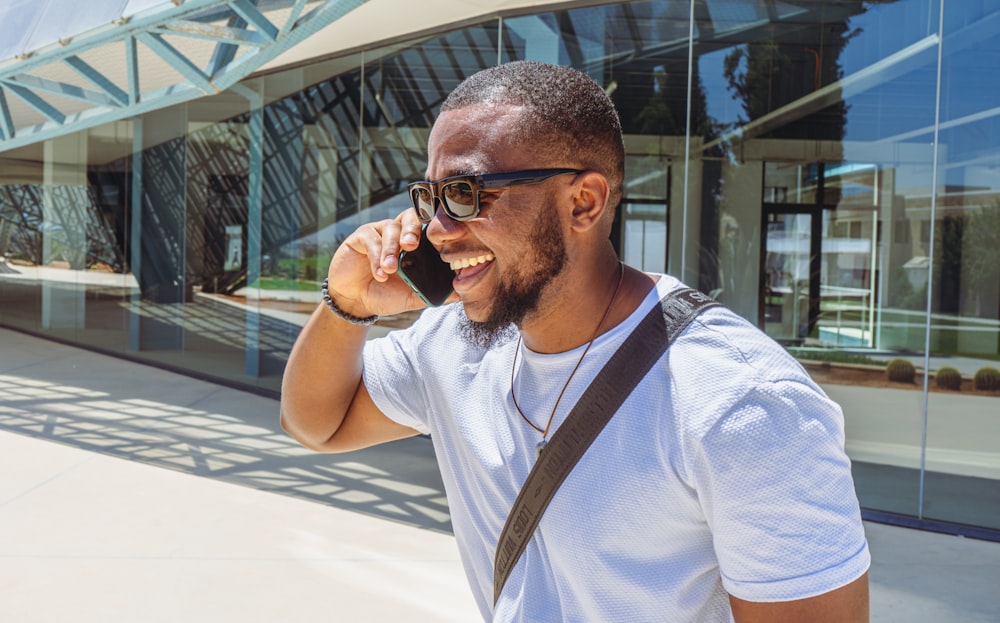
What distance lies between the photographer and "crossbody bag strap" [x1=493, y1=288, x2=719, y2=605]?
4.20ft

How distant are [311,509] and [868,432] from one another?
4.78 m

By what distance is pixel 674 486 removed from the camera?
3.97 feet

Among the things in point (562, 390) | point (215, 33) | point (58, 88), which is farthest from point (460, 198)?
point (58, 88)

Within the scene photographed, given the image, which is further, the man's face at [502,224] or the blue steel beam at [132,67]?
the blue steel beam at [132,67]

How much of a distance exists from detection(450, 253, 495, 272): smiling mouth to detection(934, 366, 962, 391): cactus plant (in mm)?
6829

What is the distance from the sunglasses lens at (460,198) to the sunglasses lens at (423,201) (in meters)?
0.06

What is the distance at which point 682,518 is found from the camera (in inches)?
48.4

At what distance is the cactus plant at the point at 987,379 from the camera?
7.02 metres

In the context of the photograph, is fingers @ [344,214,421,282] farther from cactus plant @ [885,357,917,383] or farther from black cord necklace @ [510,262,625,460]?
cactus plant @ [885,357,917,383]

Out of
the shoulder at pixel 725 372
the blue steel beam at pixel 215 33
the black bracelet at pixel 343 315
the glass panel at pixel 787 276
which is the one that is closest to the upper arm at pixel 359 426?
the black bracelet at pixel 343 315

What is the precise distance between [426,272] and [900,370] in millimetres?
6778

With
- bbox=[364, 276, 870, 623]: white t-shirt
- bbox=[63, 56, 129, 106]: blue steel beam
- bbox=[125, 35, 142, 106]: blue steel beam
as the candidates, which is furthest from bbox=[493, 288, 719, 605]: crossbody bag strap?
bbox=[63, 56, 129, 106]: blue steel beam

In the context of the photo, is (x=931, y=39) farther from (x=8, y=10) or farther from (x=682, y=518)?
(x=8, y=10)

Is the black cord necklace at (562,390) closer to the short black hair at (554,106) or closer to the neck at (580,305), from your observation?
the neck at (580,305)
